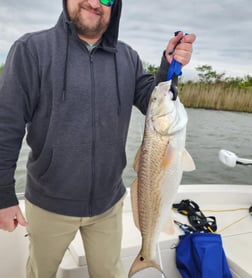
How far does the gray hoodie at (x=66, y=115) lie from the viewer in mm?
1531

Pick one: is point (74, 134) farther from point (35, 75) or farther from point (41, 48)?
point (41, 48)

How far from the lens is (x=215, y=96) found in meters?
10.8

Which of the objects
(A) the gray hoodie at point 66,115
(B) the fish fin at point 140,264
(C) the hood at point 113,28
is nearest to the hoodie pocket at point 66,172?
(A) the gray hoodie at point 66,115

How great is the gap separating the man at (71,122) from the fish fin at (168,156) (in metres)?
0.39

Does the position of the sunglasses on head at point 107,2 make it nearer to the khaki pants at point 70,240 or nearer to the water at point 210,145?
the khaki pants at point 70,240

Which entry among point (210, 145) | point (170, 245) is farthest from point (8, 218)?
point (210, 145)

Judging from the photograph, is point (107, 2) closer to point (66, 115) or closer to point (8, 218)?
point (66, 115)

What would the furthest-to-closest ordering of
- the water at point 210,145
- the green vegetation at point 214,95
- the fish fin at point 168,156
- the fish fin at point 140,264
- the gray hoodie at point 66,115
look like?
the green vegetation at point 214,95
the water at point 210,145
the fish fin at point 140,264
the gray hoodie at point 66,115
the fish fin at point 168,156

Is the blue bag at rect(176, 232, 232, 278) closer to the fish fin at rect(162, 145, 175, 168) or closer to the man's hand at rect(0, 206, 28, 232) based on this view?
the fish fin at rect(162, 145, 175, 168)

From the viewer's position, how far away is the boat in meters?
2.16

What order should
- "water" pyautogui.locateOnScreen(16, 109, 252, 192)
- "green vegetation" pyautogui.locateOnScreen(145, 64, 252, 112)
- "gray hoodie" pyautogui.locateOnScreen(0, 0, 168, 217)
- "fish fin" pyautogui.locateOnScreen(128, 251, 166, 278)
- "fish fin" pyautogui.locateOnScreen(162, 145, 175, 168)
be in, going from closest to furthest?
"fish fin" pyautogui.locateOnScreen(162, 145, 175, 168)
"gray hoodie" pyautogui.locateOnScreen(0, 0, 168, 217)
"fish fin" pyautogui.locateOnScreen(128, 251, 166, 278)
"water" pyautogui.locateOnScreen(16, 109, 252, 192)
"green vegetation" pyautogui.locateOnScreen(145, 64, 252, 112)

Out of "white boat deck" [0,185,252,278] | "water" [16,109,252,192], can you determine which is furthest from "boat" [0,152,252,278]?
"water" [16,109,252,192]

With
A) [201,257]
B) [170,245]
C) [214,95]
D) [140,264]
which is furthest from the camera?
[214,95]

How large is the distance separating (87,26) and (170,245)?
164 cm
